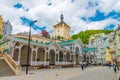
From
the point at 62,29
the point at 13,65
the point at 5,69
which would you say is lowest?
the point at 5,69

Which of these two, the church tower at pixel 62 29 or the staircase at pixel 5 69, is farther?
the church tower at pixel 62 29

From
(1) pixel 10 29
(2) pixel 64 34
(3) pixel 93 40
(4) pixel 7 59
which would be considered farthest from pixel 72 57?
(1) pixel 10 29

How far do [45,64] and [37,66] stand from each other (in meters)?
3.47

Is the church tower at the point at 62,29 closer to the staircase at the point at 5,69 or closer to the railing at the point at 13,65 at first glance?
the railing at the point at 13,65

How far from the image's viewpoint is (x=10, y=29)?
114m

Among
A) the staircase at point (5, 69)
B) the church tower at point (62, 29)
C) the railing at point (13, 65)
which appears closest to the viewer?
the staircase at point (5, 69)

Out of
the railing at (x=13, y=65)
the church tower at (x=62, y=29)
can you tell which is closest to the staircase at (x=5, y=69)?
the railing at (x=13, y=65)

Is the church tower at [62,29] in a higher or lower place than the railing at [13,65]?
higher

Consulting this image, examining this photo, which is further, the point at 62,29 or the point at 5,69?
the point at 62,29

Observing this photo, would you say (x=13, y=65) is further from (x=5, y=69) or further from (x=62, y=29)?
(x=62, y=29)

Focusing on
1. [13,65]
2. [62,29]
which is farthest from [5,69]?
[62,29]

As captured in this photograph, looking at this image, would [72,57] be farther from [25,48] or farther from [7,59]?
[7,59]

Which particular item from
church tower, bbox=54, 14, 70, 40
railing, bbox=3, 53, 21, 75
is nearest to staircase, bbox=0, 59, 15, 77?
railing, bbox=3, 53, 21, 75

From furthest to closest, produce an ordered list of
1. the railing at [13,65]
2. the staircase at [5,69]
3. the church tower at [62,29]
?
the church tower at [62,29], the railing at [13,65], the staircase at [5,69]
